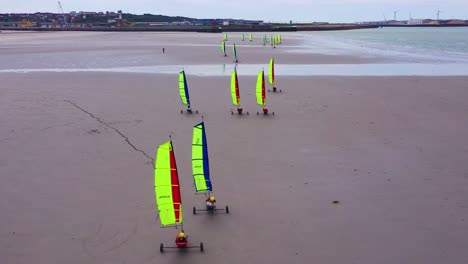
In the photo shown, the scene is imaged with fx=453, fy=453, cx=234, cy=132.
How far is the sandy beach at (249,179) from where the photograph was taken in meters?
6.82

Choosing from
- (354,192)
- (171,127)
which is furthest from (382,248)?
(171,127)

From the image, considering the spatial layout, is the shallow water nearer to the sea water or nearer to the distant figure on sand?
the sea water

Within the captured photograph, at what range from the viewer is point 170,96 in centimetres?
1834

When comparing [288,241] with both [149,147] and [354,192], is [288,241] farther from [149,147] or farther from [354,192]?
[149,147]

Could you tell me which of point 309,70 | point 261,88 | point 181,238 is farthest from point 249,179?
point 309,70

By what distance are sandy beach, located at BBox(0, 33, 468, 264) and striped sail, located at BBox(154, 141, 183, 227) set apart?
23.8 inches

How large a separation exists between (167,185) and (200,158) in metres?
1.26

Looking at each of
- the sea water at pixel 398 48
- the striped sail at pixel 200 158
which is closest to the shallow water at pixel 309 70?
the sea water at pixel 398 48

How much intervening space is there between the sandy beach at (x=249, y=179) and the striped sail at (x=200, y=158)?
606mm

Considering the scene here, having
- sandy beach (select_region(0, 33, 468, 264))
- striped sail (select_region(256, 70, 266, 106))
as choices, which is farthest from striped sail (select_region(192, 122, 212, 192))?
striped sail (select_region(256, 70, 266, 106))

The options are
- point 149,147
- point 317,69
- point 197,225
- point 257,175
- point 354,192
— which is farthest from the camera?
point 317,69

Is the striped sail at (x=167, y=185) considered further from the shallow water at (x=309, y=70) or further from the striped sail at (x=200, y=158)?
the shallow water at (x=309, y=70)

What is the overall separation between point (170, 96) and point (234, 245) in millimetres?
12171

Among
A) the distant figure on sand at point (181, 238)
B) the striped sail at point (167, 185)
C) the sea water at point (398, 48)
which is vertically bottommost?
the distant figure on sand at point (181, 238)
